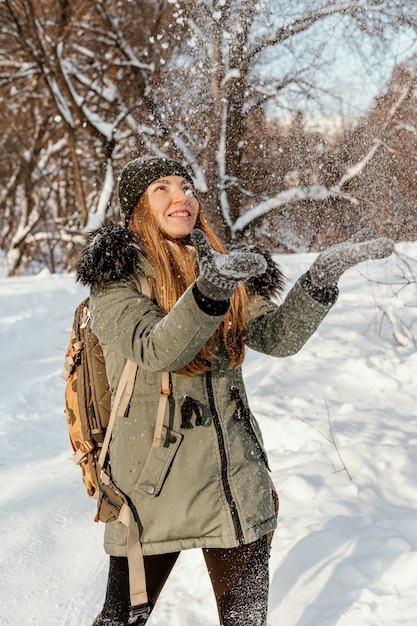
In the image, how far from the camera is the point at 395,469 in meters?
3.11

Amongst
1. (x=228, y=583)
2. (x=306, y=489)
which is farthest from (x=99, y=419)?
(x=306, y=489)

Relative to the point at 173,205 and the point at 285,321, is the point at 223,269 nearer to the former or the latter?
the point at 285,321

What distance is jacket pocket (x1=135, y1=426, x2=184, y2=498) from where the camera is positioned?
4.67ft

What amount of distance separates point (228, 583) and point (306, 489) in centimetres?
156

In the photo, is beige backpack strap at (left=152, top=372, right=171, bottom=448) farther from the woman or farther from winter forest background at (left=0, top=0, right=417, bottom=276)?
winter forest background at (left=0, top=0, right=417, bottom=276)

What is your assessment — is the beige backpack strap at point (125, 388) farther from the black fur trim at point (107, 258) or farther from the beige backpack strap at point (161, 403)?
the black fur trim at point (107, 258)

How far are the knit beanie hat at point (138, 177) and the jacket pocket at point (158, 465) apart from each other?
2.07ft

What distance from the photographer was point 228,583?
146 centimetres

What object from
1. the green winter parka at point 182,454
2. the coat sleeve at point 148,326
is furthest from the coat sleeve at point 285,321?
the coat sleeve at point 148,326

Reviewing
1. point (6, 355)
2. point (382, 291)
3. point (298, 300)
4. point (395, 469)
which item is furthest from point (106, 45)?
point (298, 300)

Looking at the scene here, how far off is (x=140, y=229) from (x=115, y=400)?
0.45 m

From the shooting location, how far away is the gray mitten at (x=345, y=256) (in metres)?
1.30

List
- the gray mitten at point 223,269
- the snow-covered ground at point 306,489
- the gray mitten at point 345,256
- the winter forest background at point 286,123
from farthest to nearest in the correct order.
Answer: the winter forest background at point 286,123
the snow-covered ground at point 306,489
the gray mitten at point 345,256
the gray mitten at point 223,269

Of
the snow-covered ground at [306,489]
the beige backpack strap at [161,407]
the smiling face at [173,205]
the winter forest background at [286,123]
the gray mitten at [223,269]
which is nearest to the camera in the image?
the gray mitten at [223,269]
